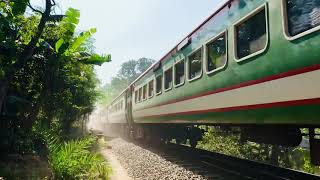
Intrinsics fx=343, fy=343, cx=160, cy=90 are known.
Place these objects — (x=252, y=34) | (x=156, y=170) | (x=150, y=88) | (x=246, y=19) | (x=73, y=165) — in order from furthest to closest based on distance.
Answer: (x=150, y=88), (x=156, y=170), (x=73, y=165), (x=246, y=19), (x=252, y=34)

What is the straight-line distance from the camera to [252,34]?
5.39 m

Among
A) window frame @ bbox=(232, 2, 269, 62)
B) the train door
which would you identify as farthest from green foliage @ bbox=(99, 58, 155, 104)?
window frame @ bbox=(232, 2, 269, 62)

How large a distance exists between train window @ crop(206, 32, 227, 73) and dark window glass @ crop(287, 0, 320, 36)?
1.92m

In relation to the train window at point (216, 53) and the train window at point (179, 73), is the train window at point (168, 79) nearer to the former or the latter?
the train window at point (179, 73)

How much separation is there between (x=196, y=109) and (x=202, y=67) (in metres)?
0.96

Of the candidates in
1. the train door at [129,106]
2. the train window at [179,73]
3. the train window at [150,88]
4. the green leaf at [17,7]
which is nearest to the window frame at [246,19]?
the train window at [179,73]

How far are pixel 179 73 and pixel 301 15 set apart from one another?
17.5 feet

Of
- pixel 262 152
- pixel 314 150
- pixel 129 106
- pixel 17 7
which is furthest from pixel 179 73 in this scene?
pixel 129 106

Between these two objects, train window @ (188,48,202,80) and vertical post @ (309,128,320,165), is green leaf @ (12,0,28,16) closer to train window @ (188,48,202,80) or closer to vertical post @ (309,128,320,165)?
train window @ (188,48,202,80)

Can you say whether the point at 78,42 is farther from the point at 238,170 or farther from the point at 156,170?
the point at 238,170

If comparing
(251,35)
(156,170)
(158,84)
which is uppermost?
(158,84)

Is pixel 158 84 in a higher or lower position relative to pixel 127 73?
lower

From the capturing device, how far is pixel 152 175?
7441 millimetres

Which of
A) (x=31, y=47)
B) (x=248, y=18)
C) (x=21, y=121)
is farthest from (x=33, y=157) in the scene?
(x=248, y=18)
